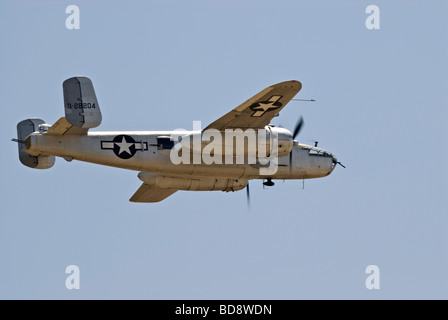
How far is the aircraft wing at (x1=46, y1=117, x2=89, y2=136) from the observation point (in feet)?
145

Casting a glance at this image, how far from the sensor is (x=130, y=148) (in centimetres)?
4575

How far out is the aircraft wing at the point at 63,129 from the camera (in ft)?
145

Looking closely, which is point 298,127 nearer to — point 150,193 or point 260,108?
point 260,108

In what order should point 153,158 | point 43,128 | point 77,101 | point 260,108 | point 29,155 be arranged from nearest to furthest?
point 77,101 → point 260,108 → point 43,128 → point 153,158 → point 29,155

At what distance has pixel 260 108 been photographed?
1763 inches

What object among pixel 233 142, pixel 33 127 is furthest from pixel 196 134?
pixel 33 127

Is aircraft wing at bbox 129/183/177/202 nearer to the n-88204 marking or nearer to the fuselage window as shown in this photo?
the fuselage window

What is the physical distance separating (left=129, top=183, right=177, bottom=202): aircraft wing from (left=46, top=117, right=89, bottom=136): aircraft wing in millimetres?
7581

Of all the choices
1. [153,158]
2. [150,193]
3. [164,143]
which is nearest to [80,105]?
→ [153,158]

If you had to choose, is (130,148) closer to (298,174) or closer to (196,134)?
(196,134)

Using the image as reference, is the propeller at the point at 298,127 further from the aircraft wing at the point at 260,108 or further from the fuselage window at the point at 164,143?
the fuselage window at the point at 164,143

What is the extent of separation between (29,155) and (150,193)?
7.24 metres

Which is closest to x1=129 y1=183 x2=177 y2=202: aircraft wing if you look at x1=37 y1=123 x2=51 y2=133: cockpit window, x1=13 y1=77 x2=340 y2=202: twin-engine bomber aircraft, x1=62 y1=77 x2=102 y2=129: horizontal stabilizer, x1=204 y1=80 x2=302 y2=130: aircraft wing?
x1=13 y1=77 x2=340 y2=202: twin-engine bomber aircraft

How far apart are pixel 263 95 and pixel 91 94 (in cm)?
693
